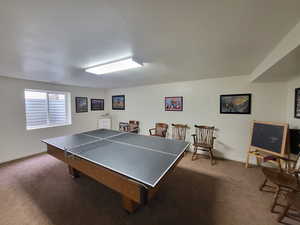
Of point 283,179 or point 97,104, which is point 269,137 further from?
point 97,104

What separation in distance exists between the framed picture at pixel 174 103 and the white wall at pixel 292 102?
2.39m

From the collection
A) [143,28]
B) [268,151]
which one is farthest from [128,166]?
[268,151]

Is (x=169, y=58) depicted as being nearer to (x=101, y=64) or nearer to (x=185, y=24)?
(x=185, y=24)

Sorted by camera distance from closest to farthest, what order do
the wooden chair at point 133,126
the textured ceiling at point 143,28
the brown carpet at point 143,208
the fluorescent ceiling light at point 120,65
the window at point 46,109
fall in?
1. the textured ceiling at point 143,28
2. the brown carpet at point 143,208
3. the fluorescent ceiling light at point 120,65
4. the window at point 46,109
5. the wooden chair at point 133,126

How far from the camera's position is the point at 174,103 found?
4.09m

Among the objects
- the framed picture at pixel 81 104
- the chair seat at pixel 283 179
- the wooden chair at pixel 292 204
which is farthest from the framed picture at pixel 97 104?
the wooden chair at pixel 292 204

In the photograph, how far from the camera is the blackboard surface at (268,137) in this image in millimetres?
2507

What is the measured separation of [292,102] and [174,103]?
2627 mm

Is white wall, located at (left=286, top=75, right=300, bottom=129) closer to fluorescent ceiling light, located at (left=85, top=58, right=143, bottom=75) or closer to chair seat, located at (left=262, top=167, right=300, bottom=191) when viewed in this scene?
chair seat, located at (left=262, top=167, right=300, bottom=191)

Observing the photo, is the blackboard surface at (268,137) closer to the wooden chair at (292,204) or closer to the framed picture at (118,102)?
the wooden chair at (292,204)

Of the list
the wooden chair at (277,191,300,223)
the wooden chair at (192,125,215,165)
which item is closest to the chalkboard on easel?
the wooden chair at (192,125,215,165)

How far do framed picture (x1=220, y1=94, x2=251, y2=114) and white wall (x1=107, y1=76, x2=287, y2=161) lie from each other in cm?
10

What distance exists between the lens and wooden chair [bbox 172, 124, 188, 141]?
3911mm

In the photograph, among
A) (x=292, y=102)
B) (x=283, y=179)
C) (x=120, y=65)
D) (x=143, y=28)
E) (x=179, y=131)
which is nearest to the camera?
(x=143, y=28)
